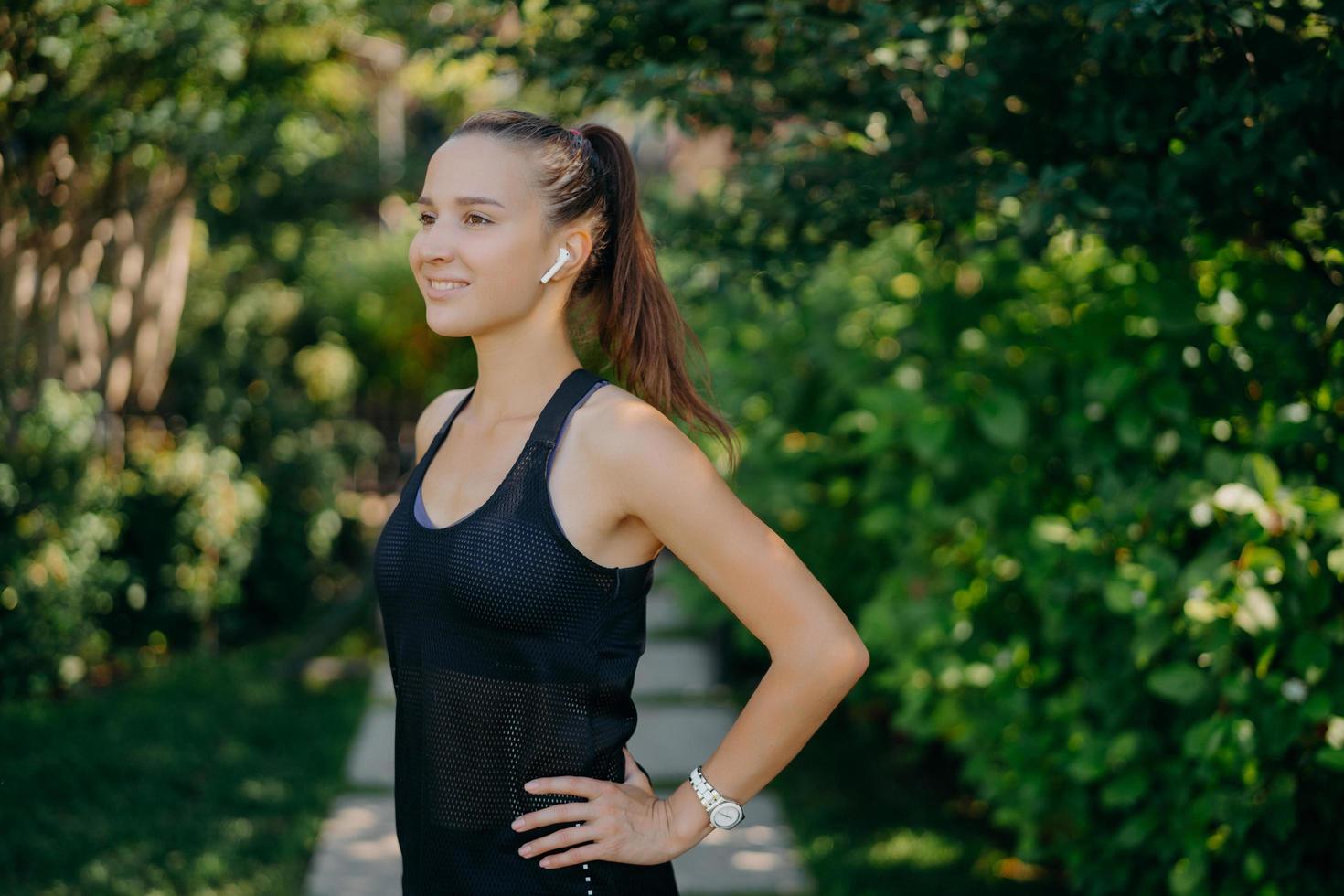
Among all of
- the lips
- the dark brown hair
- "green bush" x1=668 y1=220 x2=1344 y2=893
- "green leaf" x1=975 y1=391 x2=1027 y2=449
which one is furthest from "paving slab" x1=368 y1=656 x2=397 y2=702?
the lips

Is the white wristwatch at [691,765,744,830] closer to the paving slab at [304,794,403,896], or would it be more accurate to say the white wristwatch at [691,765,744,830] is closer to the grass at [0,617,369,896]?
the paving slab at [304,794,403,896]

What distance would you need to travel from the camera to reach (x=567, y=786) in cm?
177

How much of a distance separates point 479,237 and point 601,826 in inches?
34.4

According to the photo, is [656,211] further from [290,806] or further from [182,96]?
[290,806]

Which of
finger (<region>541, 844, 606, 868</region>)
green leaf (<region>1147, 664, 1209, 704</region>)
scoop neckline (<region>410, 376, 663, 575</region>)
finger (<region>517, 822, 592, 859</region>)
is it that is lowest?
green leaf (<region>1147, 664, 1209, 704</region>)

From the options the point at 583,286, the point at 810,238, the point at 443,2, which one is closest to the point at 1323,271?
the point at 810,238

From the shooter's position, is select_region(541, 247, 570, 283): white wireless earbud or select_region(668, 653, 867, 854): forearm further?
select_region(541, 247, 570, 283): white wireless earbud

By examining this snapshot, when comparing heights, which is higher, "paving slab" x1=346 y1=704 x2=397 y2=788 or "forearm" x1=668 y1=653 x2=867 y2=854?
Result: "forearm" x1=668 y1=653 x2=867 y2=854

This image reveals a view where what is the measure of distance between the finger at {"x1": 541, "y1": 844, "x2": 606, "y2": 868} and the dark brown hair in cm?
65

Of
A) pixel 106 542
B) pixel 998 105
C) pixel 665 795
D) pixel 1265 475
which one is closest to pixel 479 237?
pixel 998 105

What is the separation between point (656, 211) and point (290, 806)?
2.65 metres

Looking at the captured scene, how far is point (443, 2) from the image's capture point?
374 centimetres

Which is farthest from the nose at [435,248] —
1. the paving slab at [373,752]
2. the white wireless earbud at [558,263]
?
the paving slab at [373,752]

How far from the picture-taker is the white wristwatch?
72.2 inches
